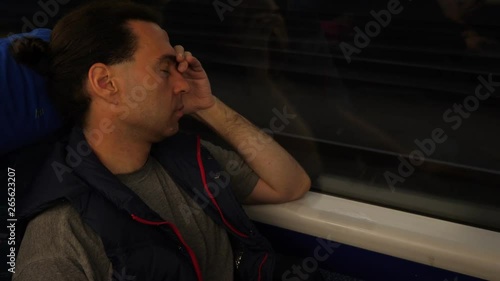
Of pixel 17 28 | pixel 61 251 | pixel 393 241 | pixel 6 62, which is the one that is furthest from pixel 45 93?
pixel 17 28

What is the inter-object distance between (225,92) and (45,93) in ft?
3.63

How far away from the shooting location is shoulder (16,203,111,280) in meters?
1.02

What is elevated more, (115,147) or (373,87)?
(115,147)

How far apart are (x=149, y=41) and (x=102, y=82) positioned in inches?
5.6

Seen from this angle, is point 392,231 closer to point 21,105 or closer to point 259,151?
point 259,151

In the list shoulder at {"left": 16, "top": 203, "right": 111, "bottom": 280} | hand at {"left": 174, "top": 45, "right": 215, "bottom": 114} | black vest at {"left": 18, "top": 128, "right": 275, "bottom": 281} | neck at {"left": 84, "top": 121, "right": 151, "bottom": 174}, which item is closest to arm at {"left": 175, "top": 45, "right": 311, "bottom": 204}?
hand at {"left": 174, "top": 45, "right": 215, "bottom": 114}

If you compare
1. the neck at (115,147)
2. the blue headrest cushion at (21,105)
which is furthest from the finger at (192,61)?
the blue headrest cushion at (21,105)

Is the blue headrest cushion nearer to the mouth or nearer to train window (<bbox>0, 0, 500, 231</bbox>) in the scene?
the mouth

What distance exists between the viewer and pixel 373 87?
2.13 metres

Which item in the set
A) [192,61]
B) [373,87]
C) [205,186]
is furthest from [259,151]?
[373,87]

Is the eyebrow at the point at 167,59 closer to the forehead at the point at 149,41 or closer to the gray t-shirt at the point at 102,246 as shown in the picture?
the forehead at the point at 149,41

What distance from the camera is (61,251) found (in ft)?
3.38

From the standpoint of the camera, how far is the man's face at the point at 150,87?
1182 millimetres

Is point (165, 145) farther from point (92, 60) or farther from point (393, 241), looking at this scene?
point (393, 241)
